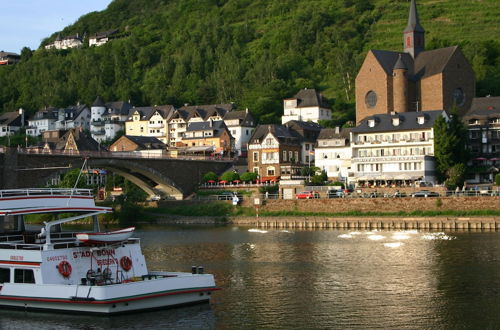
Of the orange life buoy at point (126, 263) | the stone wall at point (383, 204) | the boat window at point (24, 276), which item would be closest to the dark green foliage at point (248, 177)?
the stone wall at point (383, 204)

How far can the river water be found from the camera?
34.3m

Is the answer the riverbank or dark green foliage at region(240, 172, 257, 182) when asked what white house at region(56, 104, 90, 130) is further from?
the riverbank

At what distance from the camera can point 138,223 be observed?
97312 mm

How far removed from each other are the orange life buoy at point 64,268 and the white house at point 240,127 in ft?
343

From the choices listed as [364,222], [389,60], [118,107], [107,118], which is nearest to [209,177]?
[389,60]

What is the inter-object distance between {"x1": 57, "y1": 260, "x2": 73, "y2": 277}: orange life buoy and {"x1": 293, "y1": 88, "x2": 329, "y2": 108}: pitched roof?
350 ft

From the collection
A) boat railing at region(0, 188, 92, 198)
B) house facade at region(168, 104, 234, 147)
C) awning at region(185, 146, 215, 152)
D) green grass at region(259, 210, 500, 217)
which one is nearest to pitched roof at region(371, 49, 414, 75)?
awning at region(185, 146, 215, 152)

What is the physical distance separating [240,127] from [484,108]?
48.9 metres

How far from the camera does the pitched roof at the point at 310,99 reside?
141 m

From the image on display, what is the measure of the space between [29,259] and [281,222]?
51642 mm

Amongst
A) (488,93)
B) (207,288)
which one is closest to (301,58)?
(488,93)

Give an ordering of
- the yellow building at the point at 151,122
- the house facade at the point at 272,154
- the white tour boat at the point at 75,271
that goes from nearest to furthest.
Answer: the white tour boat at the point at 75,271 → the house facade at the point at 272,154 → the yellow building at the point at 151,122

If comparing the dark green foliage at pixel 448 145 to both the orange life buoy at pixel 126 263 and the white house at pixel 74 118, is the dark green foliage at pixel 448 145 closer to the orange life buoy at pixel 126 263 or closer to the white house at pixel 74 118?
the orange life buoy at pixel 126 263

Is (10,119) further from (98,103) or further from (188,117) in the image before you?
(188,117)
